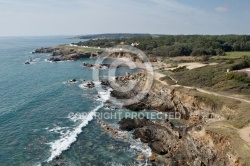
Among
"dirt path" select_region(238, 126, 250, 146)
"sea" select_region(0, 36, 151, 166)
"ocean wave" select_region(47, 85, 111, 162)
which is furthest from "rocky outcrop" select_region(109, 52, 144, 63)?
"dirt path" select_region(238, 126, 250, 146)

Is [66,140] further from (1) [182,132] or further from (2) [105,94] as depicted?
(2) [105,94]

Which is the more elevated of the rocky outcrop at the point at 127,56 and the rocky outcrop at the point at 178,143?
the rocky outcrop at the point at 127,56

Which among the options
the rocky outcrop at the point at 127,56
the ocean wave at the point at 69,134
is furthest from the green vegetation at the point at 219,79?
the rocky outcrop at the point at 127,56

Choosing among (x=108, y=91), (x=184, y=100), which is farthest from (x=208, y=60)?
(x=184, y=100)

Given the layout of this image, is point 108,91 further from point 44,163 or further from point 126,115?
point 44,163

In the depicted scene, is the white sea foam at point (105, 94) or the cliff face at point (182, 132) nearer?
the cliff face at point (182, 132)

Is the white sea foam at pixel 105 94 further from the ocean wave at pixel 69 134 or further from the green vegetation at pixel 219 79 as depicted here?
the green vegetation at pixel 219 79
